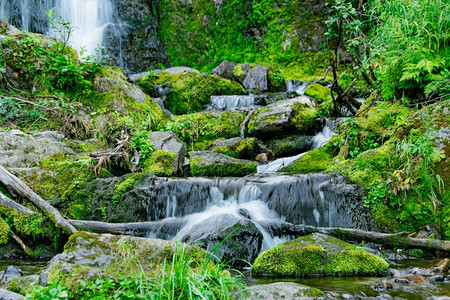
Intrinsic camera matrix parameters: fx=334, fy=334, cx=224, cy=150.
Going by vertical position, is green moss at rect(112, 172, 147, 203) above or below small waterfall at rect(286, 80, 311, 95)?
below

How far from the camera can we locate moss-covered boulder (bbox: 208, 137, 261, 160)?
311 inches

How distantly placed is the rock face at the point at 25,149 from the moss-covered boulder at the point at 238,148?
3.29m

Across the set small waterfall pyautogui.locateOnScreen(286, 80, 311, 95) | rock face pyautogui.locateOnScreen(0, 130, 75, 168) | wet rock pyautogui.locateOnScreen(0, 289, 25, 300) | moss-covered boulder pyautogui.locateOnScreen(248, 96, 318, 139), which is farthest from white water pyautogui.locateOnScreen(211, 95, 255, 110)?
wet rock pyautogui.locateOnScreen(0, 289, 25, 300)

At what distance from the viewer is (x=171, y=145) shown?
23.5 feet

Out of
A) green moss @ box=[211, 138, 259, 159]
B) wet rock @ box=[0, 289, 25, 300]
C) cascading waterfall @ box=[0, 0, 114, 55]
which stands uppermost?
cascading waterfall @ box=[0, 0, 114, 55]

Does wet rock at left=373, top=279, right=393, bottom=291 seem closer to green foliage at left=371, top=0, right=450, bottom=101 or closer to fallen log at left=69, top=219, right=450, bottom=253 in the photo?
fallen log at left=69, top=219, right=450, bottom=253

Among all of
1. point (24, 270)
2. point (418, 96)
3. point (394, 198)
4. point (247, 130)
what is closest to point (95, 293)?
point (24, 270)

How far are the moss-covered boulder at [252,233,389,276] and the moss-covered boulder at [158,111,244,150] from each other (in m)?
5.28

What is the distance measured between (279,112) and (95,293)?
7.25m

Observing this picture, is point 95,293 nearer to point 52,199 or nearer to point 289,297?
point 289,297

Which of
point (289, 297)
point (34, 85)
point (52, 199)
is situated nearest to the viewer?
point (289, 297)

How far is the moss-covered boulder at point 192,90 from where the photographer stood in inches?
446

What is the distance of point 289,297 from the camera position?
254 cm

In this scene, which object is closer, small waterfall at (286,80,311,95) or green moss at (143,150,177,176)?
green moss at (143,150,177,176)
